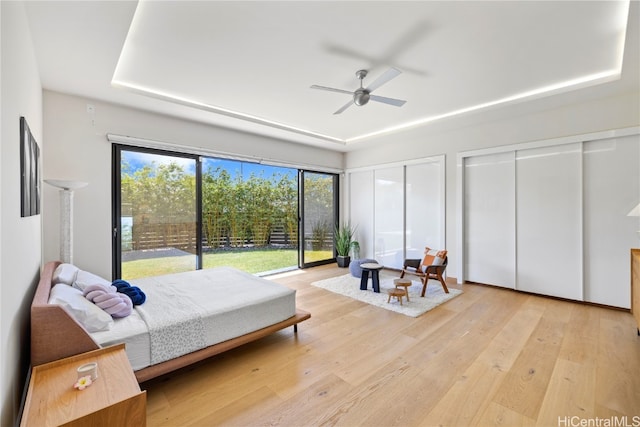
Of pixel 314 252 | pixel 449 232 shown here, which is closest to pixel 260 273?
pixel 314 252

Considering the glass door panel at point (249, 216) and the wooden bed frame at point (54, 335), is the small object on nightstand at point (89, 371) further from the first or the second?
the glass door panel at point (249, 216)

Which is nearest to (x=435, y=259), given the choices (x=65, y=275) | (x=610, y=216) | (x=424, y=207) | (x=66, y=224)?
(x=424, y=207)

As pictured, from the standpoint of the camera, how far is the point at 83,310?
1.79m

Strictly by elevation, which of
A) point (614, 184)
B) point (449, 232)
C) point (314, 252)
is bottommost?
point (314, 252)

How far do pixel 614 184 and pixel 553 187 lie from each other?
575 millimetres

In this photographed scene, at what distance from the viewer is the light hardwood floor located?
1.72m

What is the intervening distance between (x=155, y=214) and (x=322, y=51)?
308cm

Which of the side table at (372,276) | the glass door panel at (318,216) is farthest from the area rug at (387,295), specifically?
the glass door panel at (318,216)

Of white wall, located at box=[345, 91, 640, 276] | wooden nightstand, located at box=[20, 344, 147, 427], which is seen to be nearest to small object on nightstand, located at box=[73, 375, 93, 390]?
wooden nightstand, located at box=[20, 344, 147, 427]

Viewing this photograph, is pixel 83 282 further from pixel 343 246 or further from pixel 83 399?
pixel 343 246

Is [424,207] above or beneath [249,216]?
above

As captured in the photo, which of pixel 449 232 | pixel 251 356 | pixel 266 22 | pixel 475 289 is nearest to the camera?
pixel 266 22

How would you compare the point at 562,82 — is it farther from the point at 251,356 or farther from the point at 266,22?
the point at 251,356

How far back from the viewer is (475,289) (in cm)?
430
